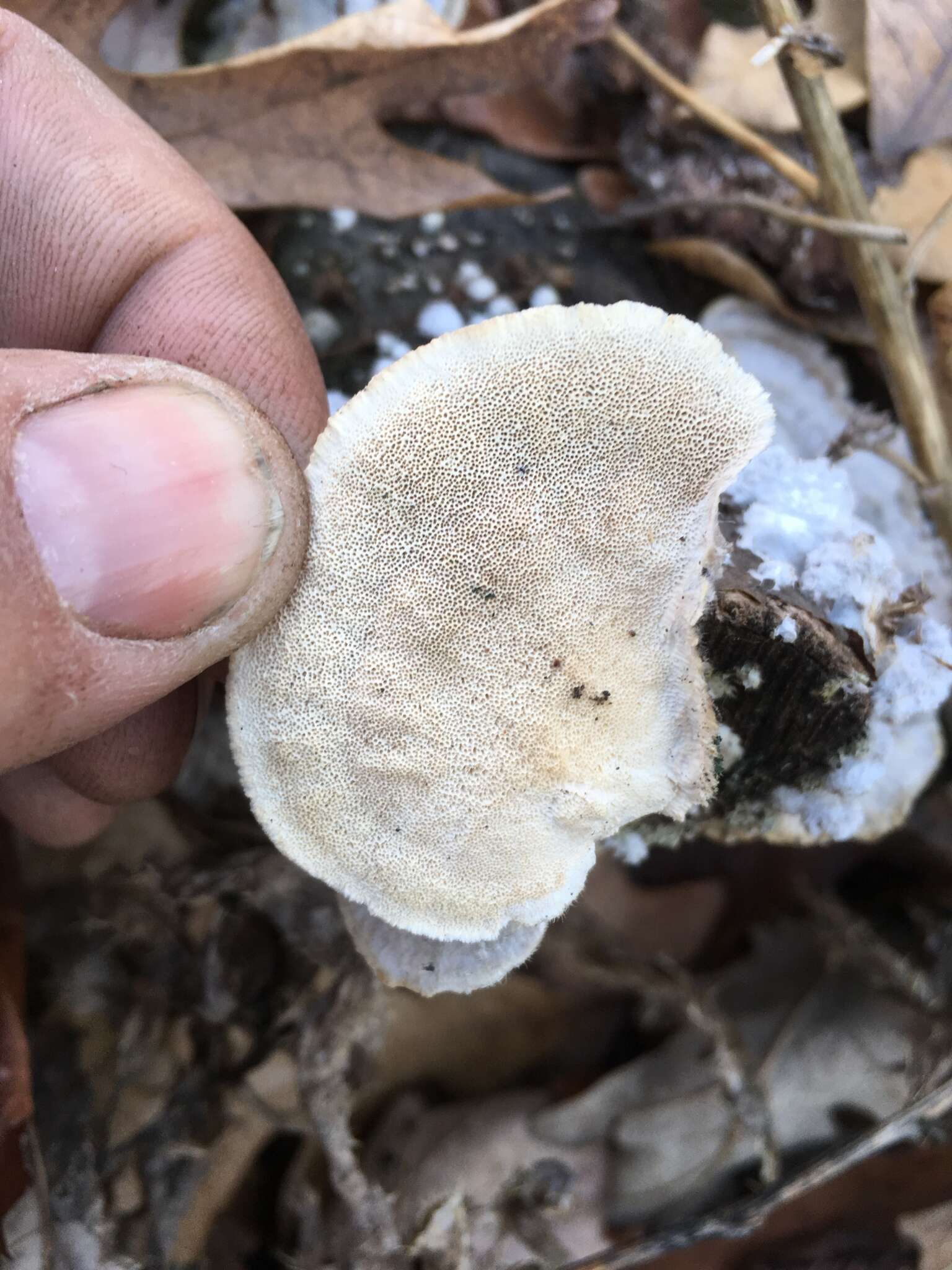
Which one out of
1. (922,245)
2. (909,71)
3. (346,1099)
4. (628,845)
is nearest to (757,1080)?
(628,845)

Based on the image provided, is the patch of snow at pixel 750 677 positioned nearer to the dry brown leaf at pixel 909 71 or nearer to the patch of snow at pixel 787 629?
the patch of snow at pixel 787 629

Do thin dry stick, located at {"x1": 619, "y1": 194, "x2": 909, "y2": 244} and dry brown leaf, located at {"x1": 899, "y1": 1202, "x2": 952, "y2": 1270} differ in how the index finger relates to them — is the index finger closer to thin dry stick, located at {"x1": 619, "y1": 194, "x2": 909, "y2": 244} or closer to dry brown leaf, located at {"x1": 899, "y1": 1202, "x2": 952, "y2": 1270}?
thin dry stick, located at {"x1": 619, "y1": 194, "x2": 909, "y2": 244}

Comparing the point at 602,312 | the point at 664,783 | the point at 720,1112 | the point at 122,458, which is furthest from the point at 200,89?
the point at 720,1112

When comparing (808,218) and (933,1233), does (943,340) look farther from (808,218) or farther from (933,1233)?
(933,1233)

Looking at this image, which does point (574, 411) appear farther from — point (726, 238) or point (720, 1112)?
point (720, 1112)

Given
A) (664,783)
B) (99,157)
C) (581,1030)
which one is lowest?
(581,1030)

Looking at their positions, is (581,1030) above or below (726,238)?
below

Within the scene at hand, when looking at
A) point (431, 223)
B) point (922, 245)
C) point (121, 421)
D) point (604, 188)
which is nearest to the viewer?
point (121, 421)
